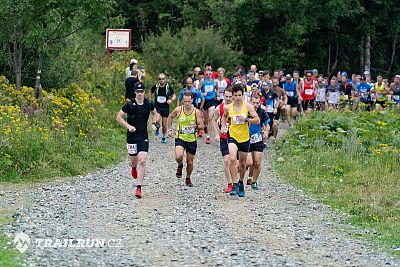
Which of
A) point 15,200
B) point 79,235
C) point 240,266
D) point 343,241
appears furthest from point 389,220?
point 15,200

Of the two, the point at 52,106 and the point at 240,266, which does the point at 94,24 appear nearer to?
the point at 52,106

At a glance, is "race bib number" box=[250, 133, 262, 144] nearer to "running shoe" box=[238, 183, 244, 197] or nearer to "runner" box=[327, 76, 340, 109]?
"running shoe" box=[238, 183, 244, 197]

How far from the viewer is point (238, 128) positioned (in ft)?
46.4

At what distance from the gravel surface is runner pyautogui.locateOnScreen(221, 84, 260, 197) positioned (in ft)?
1.68

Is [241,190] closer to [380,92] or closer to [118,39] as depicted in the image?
[118,39]

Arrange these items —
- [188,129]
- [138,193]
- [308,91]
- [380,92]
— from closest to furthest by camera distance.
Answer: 1. [138,193]
2. [188,129]
3. [308,91]
4. [380,92]

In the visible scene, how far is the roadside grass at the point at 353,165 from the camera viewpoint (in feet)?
42.1

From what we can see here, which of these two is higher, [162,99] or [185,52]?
[185,52]

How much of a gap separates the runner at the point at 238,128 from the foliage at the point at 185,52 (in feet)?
59.5

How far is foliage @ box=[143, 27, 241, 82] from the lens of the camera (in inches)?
1272

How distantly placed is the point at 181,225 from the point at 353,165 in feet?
22.7

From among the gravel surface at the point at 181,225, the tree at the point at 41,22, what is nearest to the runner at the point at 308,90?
the tree at the point at 41,22

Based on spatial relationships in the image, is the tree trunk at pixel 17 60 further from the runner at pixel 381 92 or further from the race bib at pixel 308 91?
the runner at pixel 381 92

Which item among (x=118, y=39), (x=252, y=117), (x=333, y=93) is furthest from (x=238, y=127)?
(x=333, y=93)
